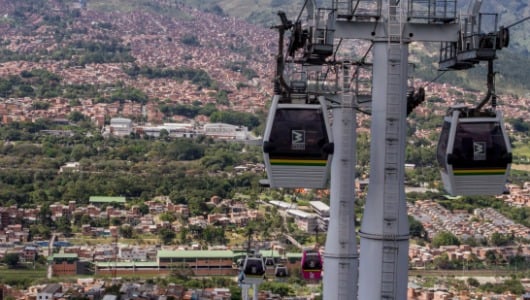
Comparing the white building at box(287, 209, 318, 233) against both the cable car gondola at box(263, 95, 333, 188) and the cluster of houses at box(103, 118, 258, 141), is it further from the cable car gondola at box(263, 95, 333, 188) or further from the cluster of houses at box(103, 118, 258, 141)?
the cable car gondola at box(263, 95, 333, 188)

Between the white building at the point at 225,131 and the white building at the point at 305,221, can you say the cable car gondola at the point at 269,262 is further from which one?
the white building at the point at 225,131

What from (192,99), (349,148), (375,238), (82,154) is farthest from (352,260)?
(192,99)

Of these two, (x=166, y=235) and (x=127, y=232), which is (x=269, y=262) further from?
(x=127, y=232)

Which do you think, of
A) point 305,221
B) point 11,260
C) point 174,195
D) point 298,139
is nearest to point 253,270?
point 298,139

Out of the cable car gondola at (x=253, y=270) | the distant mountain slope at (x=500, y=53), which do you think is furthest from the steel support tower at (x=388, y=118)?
the distant mountain slope at (x=500, y=53)

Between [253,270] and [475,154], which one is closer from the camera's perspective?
[475,154]

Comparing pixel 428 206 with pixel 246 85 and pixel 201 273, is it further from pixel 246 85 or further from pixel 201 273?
pixel 246 85
